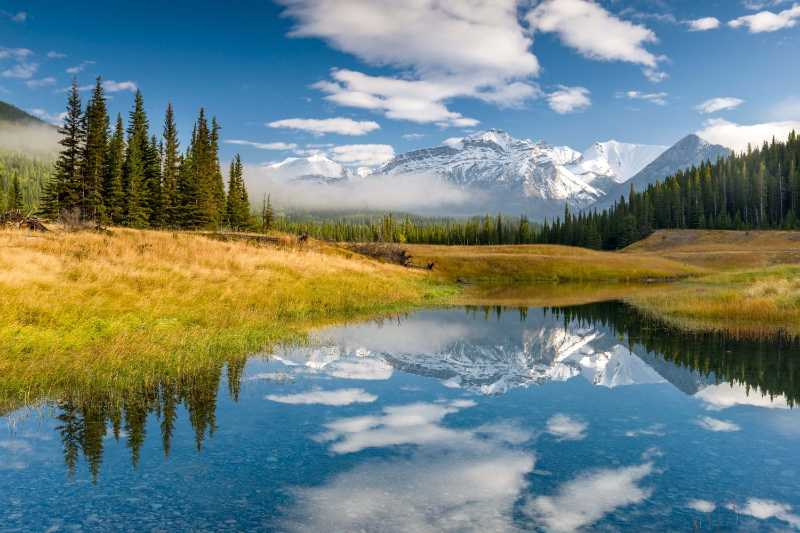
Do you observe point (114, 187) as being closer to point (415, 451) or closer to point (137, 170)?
point (137, 170)

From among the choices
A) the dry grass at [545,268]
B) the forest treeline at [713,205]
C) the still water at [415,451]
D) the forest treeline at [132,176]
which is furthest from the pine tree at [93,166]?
the forest treeline at [713,205]

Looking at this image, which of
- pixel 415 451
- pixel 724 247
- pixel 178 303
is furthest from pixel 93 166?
pixel 724 247

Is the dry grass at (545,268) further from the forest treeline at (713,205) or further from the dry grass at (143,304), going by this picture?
the forest treeline at (713,205)

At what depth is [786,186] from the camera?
536 ft

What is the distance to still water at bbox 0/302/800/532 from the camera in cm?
783

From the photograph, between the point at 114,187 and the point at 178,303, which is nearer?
the point at 178,303

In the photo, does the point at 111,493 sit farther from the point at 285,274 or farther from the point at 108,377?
the point at 285,274

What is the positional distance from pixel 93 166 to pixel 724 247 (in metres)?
123

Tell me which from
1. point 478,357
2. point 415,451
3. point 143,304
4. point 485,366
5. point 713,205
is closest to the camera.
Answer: point 415,451

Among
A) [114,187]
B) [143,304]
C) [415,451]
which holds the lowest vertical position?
[415,451]

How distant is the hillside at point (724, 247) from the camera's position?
86.5m

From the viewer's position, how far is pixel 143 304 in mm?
22016

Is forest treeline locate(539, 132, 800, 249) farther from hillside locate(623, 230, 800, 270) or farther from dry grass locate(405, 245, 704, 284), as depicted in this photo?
dry grass locate(405, 245, 704, 284)

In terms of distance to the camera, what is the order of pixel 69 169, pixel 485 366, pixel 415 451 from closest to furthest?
pixel 415 451 < pixel 485 366 < pixel 69 169
